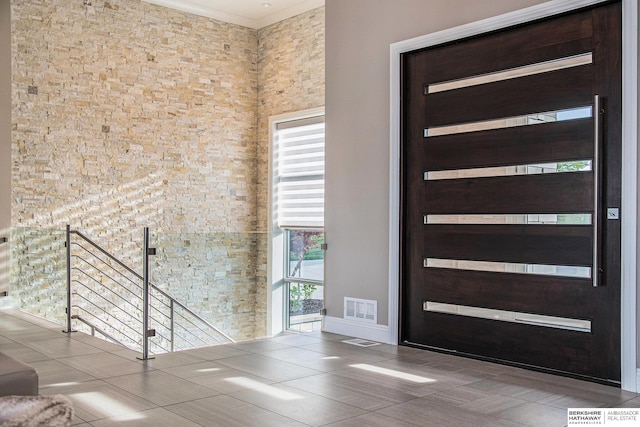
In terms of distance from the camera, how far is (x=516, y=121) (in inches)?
162

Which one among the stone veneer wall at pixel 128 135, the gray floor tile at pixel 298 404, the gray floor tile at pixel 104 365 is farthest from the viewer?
the stone veneer wall at pixel 128 135

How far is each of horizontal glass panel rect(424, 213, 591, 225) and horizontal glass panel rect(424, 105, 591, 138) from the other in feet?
1.99

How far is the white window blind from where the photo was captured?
7582mm

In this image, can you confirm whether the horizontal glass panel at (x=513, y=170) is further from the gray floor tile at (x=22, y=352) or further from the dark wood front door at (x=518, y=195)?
the gray floor tile at (x=22, y=352)

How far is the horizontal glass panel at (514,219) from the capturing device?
12.4ft

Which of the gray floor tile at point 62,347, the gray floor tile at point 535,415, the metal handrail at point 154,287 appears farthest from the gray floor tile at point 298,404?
the gray floor tile at point 62,347

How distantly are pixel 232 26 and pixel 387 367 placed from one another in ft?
18.6

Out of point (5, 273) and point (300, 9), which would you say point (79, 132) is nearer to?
point (5, 273)

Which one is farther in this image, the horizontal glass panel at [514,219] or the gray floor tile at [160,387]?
the horizontal glass panel at [514,219]

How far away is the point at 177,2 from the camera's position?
7570mm

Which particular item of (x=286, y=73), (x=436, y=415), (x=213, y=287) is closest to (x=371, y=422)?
(x=436, y=415)

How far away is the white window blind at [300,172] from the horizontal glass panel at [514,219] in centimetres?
295

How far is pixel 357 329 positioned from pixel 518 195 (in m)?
1.78

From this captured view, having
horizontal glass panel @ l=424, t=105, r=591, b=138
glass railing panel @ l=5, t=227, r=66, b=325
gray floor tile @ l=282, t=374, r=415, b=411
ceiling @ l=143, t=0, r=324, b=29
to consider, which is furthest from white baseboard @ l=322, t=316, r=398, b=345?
ceiling @ l=143, t=0, r=324, b=29
